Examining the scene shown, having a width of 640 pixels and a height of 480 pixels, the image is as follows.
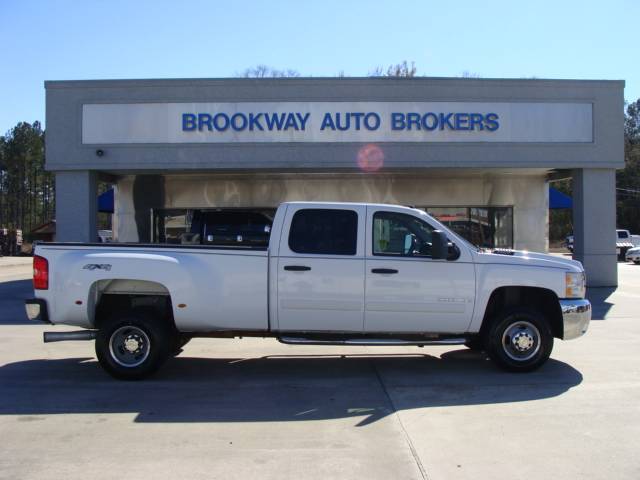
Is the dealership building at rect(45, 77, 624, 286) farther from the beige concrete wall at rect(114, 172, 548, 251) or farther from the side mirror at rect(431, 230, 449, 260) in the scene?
the side mirror at rect(431, 230, 449, 260)

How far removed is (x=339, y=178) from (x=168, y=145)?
569 centimetres

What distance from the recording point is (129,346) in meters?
7.24

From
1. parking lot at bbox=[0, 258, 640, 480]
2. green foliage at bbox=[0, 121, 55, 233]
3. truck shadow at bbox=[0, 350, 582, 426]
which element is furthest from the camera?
green foliage at bbox=[0, 121, 55, 233]

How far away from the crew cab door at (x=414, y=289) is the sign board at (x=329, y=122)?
9326 mm

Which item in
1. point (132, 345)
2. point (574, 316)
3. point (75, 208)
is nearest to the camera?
point (132, 345)

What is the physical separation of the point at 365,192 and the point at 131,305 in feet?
41.7

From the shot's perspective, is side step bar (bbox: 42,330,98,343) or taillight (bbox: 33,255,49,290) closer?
taillight (bbox: 33,255,49,290)

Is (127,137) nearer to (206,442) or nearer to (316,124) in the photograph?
(316,124)

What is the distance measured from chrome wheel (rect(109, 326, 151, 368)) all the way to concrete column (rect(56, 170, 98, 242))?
9.87 meters

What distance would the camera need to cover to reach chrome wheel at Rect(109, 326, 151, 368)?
282 inches

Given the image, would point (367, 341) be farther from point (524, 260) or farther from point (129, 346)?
point (129, 346)

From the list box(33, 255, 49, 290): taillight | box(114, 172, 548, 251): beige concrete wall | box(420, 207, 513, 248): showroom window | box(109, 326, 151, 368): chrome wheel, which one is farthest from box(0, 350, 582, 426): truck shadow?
box(420, 207, 513, 248): showroom window

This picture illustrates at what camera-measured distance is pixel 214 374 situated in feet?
25.2

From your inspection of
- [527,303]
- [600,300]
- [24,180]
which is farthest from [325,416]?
[24,180]
